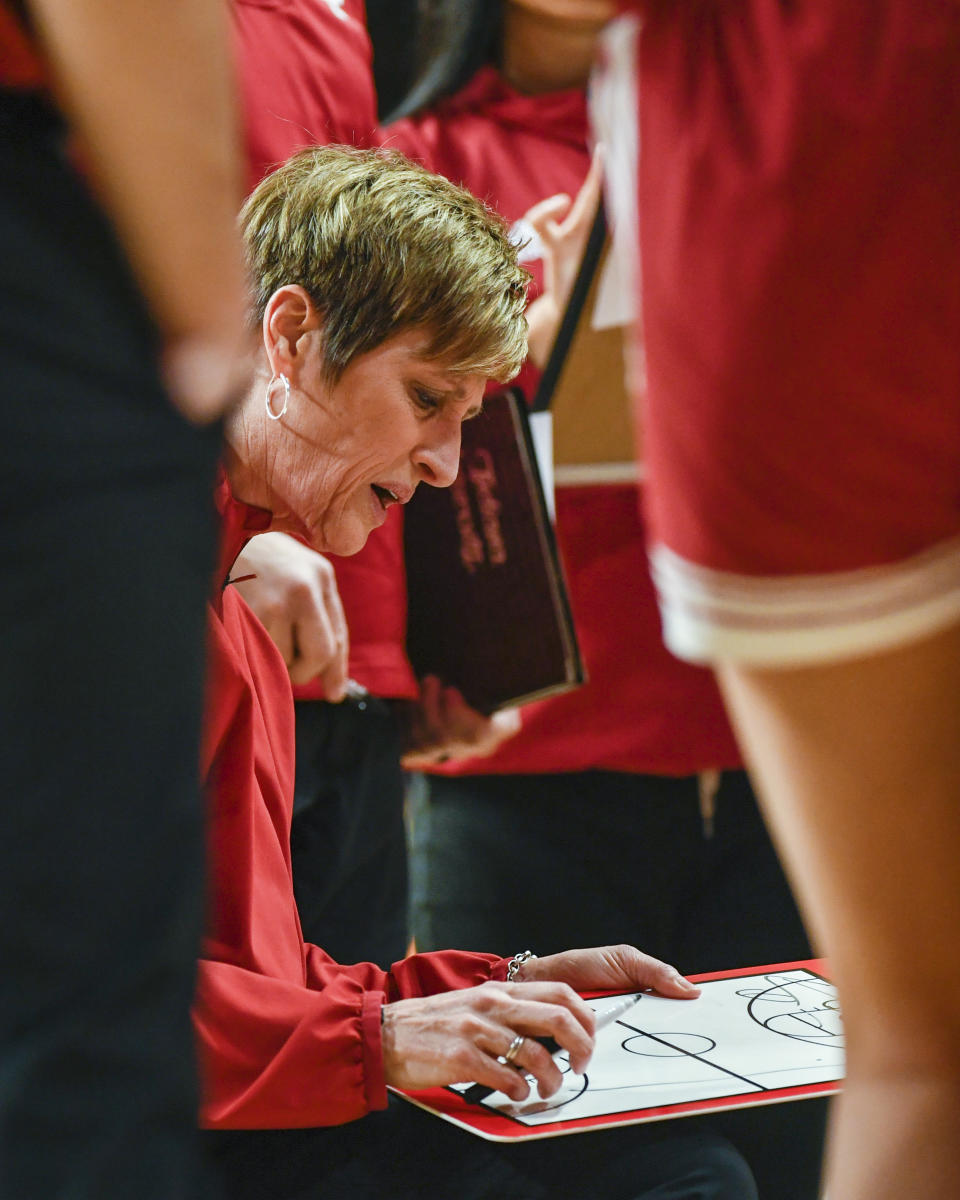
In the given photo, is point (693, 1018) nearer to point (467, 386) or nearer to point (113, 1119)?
point (467, 386)

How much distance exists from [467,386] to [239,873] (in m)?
0.45

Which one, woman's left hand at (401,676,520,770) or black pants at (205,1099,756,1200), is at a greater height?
black pants at (205,1099,756,1200)

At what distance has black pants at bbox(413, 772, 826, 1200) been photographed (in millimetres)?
1494

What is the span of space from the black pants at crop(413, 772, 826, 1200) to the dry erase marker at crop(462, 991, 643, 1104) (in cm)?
36

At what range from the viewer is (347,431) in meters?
1.22

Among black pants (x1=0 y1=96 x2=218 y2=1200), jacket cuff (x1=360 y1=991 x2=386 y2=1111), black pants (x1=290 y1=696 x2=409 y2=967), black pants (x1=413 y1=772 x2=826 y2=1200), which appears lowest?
black pants (x1=413 y1=772 x2=826 y2=1200)

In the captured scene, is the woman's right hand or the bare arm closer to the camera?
the bare arm

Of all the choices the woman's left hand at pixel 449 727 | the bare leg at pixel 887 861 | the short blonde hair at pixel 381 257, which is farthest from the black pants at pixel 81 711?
the woman's left hand at pixel 449 727

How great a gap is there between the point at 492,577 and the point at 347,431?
295 mm

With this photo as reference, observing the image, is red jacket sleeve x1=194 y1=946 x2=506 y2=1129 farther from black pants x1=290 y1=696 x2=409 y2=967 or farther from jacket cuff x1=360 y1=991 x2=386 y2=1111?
black pants x1=290 y1=696 x2=409 y2=967

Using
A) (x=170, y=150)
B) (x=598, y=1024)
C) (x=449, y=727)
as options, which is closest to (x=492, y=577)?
(x=449, y=727)

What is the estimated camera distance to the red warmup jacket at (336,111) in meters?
1.44

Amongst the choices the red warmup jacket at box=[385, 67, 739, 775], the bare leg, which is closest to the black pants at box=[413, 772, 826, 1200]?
the red warmup jacket at box=[385, 67, 739, 775]

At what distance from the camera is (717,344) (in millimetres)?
501
